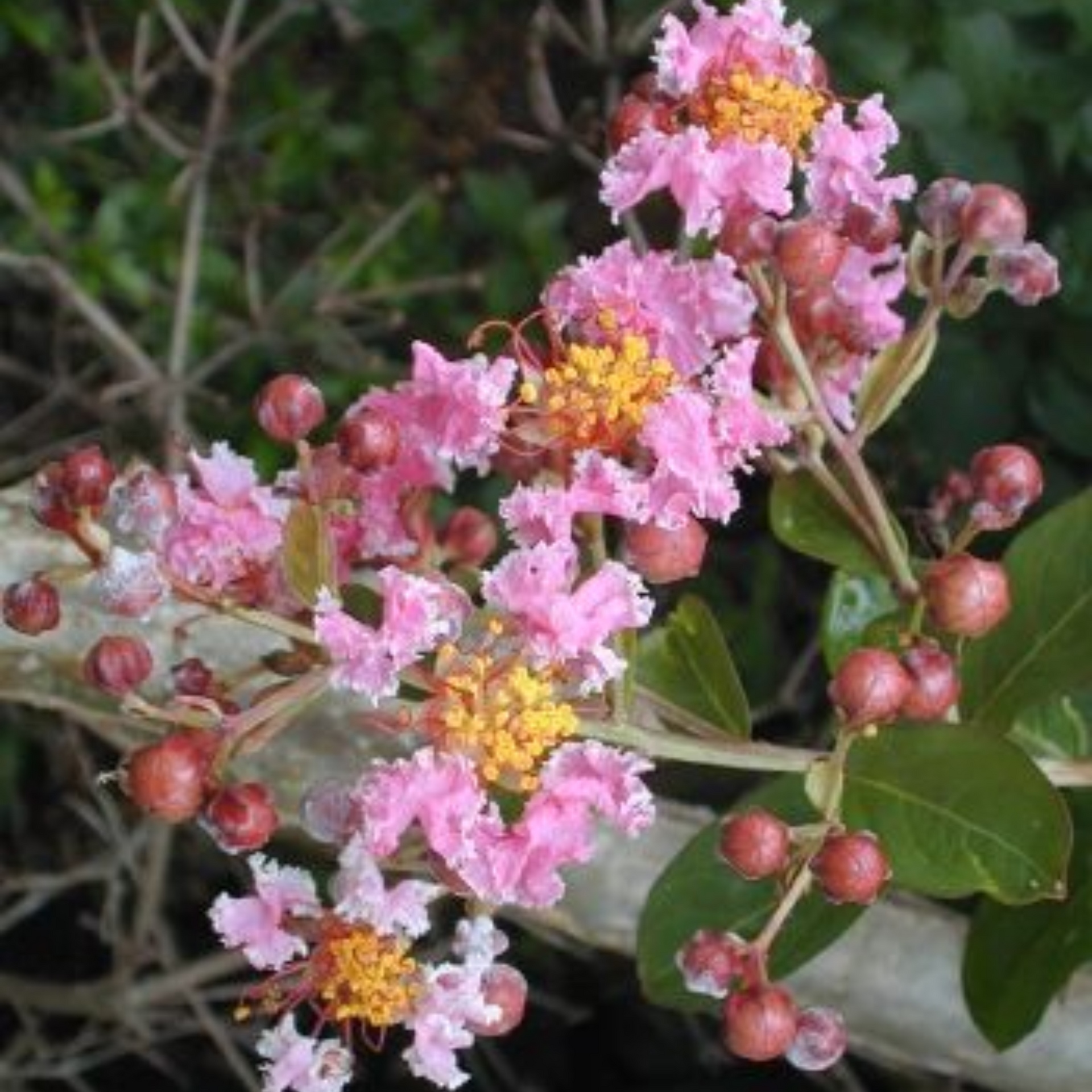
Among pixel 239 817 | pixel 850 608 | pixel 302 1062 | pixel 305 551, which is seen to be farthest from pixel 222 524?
pixel 850 608

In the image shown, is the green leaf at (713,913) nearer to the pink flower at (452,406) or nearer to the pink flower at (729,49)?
the pink flower at (452,406)

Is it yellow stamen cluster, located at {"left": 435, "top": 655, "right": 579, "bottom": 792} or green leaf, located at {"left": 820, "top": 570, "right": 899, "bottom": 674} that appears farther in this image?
green leaf, located at {"left": 820, "top": 570, "right": 899, "bottom": 674}

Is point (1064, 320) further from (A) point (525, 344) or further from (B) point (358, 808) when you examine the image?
(B) point (358, 808)

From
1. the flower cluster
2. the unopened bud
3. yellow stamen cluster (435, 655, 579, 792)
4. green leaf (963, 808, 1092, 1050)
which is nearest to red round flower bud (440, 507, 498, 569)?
the flower cluster

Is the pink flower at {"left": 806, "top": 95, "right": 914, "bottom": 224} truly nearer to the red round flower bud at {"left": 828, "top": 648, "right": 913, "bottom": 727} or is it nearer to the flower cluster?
the flower cluster

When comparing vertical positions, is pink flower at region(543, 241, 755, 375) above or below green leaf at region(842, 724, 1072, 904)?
above
